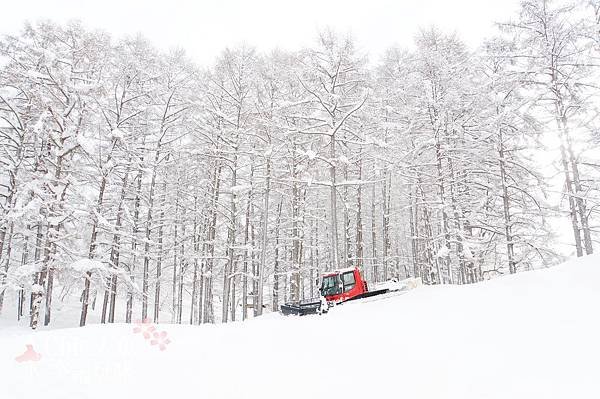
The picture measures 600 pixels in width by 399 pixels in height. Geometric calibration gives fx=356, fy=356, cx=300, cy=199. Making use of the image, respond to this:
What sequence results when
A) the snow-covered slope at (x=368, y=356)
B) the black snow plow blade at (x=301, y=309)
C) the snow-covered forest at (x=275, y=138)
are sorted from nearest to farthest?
the snow-covered slope at (x=368, y=356), the black snow plow blade at (x=301, y=309), the snow-covered forest at (x=275, y=138)

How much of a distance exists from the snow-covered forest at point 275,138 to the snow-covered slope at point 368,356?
24.2 ft

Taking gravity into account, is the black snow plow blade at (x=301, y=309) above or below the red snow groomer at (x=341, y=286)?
below

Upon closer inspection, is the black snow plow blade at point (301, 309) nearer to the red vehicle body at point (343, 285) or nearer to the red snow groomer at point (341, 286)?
the red snow groomer at point (341, 286)

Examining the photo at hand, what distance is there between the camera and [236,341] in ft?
20.1

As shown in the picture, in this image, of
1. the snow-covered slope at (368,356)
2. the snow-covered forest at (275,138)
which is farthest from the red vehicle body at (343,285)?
the snow-covered slope at (368,356)

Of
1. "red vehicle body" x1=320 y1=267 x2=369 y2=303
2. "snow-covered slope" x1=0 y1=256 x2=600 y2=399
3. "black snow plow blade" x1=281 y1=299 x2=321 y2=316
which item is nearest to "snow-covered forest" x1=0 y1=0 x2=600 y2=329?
"red vehicle body" x1=320 y1=267 x2=369 y2=303

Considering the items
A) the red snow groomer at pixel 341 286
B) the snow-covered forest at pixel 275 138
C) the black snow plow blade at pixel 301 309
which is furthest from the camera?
the red snow groomer at pixel 341 286

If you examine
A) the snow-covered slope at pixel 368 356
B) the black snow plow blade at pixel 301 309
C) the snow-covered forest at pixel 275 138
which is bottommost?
the black snow plow blade at pixel 301 309

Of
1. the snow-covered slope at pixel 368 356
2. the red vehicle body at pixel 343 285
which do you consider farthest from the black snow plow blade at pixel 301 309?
the snow-covered slope at pixel 368 356

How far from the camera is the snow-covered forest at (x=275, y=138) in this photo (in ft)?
40.7

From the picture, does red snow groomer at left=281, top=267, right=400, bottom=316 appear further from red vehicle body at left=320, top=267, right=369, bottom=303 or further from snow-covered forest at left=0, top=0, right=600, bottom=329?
snow-covered forest at left=0, top=0, right=600, bottom=329

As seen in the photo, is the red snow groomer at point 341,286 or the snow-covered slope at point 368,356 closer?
the snow-covered slope at point 368,356

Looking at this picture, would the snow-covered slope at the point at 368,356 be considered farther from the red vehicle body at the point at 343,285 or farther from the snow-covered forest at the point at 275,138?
the snow-covered forest at the point at 275,138

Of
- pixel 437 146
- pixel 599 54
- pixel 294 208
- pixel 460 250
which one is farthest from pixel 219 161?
pixel 599 54
